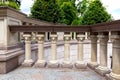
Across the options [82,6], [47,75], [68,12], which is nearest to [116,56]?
[47,75]

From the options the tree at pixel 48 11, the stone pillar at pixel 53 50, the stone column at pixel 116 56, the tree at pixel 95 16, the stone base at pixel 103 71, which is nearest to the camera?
the stone column at pixel 116 56

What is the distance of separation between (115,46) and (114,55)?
160 mm

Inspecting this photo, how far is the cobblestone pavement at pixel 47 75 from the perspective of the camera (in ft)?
12.5

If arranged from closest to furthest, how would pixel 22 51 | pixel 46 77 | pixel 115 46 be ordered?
pixel 115 46 → pixel 46 77 → pixel 22 51

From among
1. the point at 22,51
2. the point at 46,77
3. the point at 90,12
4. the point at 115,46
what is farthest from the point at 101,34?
the point at 90,12

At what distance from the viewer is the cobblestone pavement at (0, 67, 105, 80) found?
3.81m

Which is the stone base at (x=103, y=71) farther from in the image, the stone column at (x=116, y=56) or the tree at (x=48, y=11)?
the tree at (x=48, y=11)

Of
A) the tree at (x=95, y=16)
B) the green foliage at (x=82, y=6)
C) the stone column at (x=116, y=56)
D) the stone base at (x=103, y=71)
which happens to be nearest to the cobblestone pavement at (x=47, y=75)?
the stone base at (x=103, y=71)

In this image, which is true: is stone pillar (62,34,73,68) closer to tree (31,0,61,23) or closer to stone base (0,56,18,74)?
stone base (0,56,18,74)

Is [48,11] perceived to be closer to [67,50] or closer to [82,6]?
[82,6]

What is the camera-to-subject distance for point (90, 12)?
27578 mm

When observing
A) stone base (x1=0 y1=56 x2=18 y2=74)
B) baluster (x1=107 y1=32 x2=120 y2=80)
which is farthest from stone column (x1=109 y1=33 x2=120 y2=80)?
stone base (x1=0 y1=56 x2=18 y2=74)

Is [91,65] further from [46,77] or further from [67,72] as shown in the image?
[46,77]

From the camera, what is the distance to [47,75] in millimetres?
4023
